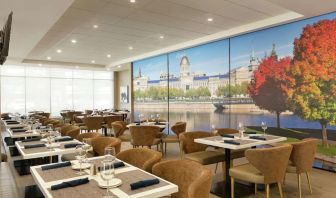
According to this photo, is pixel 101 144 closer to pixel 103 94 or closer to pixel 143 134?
pixel 143 134

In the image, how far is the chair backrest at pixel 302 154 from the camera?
3.50m

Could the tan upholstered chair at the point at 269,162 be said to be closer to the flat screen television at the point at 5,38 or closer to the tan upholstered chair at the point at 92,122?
the flat screen television at the point at 5,38

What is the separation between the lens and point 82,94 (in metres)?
15.3

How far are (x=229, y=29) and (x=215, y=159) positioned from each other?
4295 millimetres

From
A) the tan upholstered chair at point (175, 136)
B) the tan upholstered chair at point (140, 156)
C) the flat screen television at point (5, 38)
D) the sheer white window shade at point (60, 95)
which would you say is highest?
the flat screen television at point (5, 38)

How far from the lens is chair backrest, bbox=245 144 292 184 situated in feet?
10.0

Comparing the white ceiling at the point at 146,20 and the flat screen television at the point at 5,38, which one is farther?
the white ceiling at the point at 146,20

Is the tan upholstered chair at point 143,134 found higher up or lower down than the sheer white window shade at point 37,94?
lower down

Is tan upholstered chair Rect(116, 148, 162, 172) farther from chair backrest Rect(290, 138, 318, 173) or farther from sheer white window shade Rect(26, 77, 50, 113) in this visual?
sheer white window shade Rect(26, 77, 50, 113)

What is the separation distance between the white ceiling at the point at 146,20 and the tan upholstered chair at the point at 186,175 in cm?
343

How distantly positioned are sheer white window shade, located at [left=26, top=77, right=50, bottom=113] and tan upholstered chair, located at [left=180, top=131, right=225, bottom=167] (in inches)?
471

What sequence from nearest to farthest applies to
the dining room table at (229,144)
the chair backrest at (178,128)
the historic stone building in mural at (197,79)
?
the dining room table at (229,144) < the chair backrest at (178,128) < the historic stone building in mural at (197,79)

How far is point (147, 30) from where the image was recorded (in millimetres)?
7258

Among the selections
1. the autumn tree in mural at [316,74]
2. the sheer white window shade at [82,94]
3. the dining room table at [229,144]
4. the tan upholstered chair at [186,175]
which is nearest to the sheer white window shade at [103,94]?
the sheer white window shade at [82,94]
